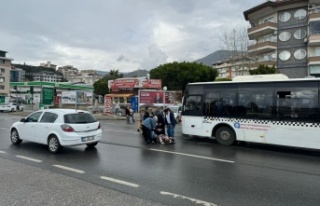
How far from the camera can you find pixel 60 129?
1002 cm

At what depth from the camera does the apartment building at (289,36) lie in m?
39.5

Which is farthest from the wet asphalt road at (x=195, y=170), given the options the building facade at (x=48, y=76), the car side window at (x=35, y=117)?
the building facade at (x=48, y=76)

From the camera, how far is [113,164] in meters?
8.33

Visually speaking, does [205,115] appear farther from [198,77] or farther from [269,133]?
[198,77]

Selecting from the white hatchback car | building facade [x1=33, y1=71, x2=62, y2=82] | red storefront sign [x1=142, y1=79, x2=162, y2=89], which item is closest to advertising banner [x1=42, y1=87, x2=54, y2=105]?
red storefront sign [x1=142, y1=79, x2=162, y2=89]

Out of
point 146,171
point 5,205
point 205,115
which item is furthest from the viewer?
point 205,115

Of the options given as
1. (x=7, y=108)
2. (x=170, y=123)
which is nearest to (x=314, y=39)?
(x=170, y=123)

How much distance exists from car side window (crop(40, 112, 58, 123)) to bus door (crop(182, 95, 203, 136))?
20.1 feet

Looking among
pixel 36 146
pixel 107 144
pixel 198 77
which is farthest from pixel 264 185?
pixel 198 77

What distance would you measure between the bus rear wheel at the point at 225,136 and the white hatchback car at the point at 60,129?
532cm

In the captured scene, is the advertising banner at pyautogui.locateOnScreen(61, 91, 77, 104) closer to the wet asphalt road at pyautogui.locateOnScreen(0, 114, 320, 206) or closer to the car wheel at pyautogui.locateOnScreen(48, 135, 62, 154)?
the wet asphalt road at pyautogui.locateOnScreen(0, 114, 320, 206)

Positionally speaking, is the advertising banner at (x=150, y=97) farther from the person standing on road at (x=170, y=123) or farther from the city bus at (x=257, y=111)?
the city bus at (x=257, y=111)

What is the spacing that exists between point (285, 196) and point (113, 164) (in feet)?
15.1

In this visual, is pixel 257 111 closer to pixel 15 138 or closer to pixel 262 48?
pixel 15 138
